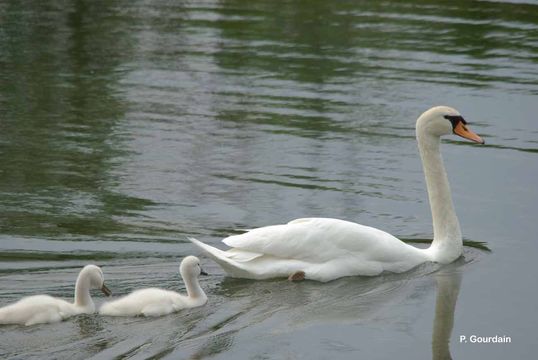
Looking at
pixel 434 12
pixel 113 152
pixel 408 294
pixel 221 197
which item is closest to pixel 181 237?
pixel 221 197

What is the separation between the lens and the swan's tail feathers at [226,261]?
9406 millimetres

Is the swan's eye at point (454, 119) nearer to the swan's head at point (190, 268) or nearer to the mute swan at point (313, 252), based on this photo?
the mute swan at point (313, 252)

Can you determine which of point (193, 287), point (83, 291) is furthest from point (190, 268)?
point (83, 291)

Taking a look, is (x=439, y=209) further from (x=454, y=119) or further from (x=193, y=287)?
(x=193, y=287)

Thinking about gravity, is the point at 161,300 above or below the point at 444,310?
above

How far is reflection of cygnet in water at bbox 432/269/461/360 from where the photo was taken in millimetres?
8477

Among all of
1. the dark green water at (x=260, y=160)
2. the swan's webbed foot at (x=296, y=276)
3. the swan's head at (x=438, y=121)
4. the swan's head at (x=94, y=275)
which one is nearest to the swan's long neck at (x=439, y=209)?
the swan's head at (x=438, y=121)

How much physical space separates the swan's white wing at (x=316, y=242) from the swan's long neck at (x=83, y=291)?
1.37 metres

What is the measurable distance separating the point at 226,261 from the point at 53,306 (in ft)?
4.89

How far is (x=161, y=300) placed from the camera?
28.7 ft

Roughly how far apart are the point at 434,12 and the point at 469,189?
9893mm

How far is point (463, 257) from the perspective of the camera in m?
10.5

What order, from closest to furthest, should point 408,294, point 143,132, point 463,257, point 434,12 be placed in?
point 408,294 < point 463,257 < point 143,132 < point 434,12

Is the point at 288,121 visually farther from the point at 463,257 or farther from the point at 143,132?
the point at 463,257
